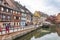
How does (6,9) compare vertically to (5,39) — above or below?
above

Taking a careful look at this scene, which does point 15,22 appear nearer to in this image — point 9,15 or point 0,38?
point 9,15

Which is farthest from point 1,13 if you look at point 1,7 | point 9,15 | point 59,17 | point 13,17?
point 59,17

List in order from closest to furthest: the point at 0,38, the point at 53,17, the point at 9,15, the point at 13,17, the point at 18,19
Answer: the point at 0,38 < the point at 9,15 < the point at 13,17 < the point at 18,19 < the point at 53,17

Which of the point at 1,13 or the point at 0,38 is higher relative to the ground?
the point at 1,13

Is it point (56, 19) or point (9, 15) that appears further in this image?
point (56, 19)

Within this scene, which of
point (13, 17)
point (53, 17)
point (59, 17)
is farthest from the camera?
point (53, 17)

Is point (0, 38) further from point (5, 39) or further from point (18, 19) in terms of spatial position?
point (18, 19)

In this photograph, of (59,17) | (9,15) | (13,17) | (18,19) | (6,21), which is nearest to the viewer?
(6,21)

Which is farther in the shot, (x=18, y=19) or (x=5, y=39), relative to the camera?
(x=18, y=19)

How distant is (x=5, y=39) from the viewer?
17.5 m

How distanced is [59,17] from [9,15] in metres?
60.3

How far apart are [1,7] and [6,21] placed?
3.66 m

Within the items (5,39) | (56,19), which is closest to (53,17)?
(56,19)

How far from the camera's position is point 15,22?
1612 inches
